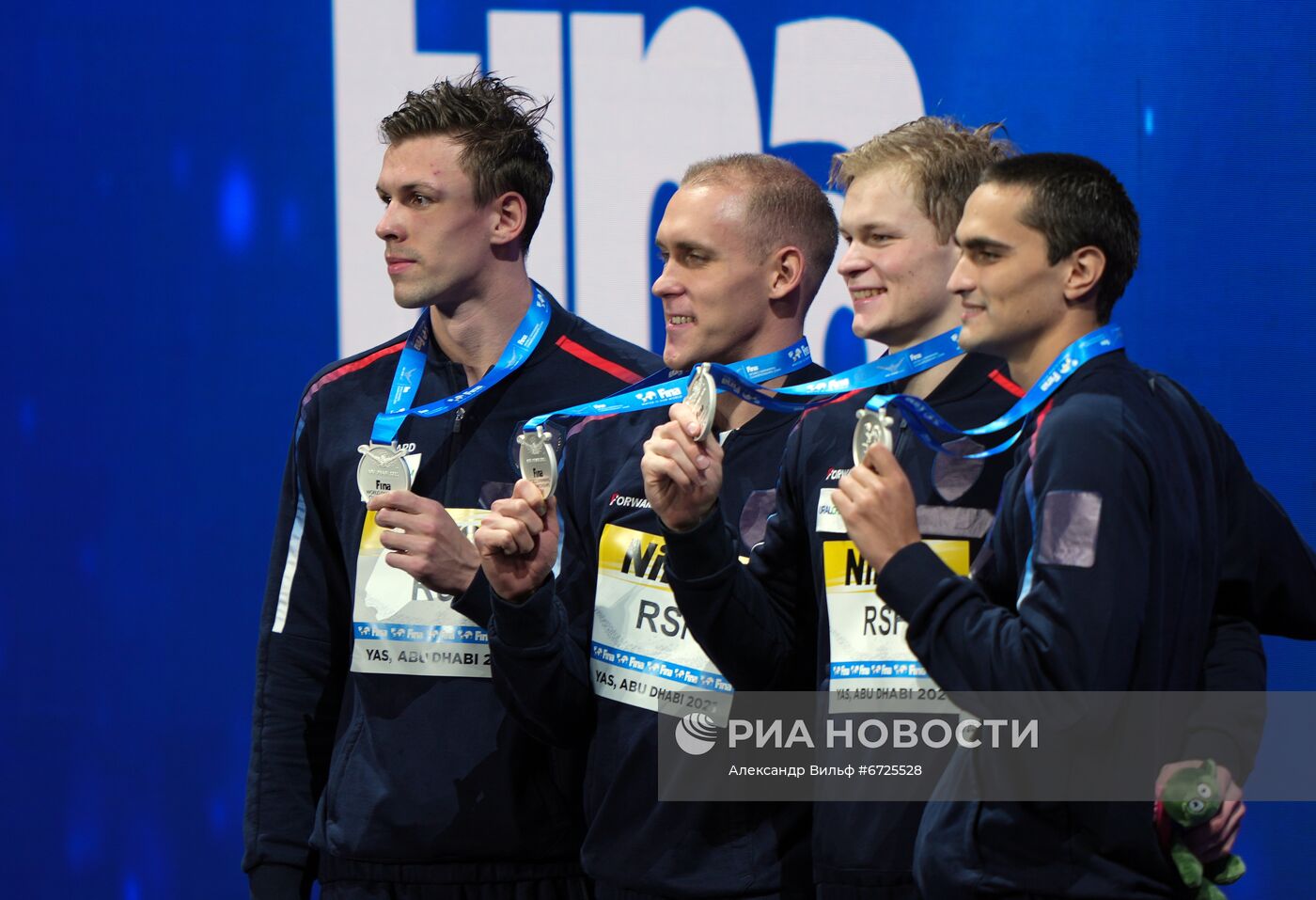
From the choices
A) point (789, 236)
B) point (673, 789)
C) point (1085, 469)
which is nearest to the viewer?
point (1085, 469)

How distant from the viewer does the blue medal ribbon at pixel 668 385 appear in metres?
2.50

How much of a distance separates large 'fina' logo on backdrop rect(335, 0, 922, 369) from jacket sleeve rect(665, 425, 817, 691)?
4.33 ft

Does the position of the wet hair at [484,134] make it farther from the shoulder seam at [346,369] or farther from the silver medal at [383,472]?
the silver medal at [383,472]

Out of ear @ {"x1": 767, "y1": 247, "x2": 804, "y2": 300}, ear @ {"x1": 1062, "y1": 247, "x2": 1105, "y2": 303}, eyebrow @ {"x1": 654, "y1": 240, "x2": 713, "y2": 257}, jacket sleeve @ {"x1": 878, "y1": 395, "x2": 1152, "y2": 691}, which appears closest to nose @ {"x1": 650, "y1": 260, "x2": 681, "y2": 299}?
eyebrow @ {"x1": 654, "y1": 240, "x2": 713, "y2": 257}

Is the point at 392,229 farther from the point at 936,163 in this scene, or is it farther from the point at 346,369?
the point at 936,163

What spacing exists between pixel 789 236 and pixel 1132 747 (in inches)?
46.1

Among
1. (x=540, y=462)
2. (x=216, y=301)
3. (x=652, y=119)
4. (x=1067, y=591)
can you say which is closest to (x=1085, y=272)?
(x=1067, y=591)

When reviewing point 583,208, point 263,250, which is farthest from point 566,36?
point 263,250

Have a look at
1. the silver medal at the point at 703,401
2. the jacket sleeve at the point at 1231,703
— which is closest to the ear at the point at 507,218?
the silver medal at the point at 703,401

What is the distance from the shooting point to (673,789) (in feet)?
A: 7.98

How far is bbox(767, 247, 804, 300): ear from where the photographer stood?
2689 millimetres

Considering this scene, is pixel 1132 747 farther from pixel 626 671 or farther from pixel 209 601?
pixel 209 601

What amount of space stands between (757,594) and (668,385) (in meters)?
0.38

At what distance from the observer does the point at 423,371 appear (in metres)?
2.92
